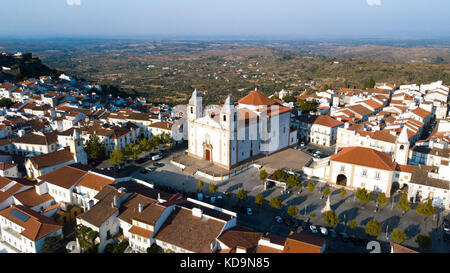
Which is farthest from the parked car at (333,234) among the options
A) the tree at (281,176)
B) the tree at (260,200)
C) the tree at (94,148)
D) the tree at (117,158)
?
the tree at (94,148)

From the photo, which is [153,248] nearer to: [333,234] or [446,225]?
[333,234]

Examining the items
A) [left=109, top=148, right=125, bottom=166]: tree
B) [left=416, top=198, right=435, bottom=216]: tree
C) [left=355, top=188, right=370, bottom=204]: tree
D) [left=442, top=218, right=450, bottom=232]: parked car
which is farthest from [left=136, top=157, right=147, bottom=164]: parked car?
[left=442, top=218, right=450, bottom=232]: parked car

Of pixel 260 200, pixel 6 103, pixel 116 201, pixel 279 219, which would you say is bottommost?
pixel 279 219

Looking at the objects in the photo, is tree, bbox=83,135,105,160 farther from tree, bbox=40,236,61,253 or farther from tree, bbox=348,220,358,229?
tree, bbox=348,220,358,229

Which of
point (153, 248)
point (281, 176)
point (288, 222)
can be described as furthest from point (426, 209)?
point (153, 248)
